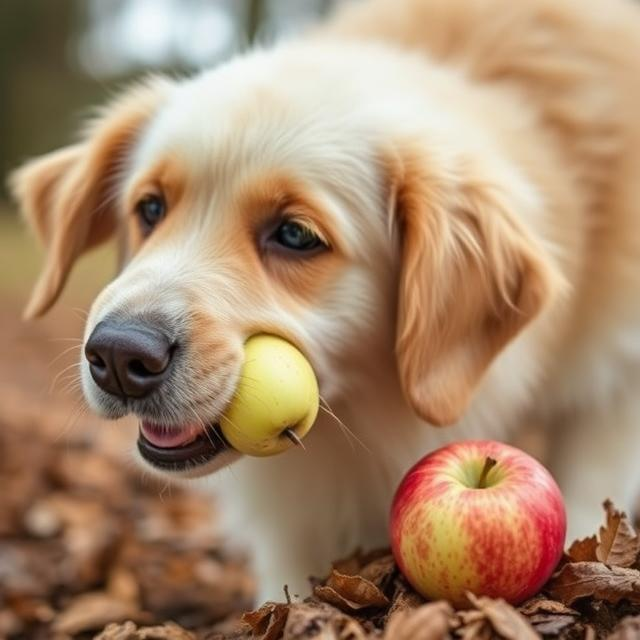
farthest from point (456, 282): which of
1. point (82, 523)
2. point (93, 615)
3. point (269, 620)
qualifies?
point (82, 523)

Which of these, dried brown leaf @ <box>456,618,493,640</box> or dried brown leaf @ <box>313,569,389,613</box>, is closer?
dried brown leaf @ <box>456,618,493,640</box>

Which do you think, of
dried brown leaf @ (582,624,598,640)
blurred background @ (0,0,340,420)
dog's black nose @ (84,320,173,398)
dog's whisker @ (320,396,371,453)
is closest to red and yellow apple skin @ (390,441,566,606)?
dried brown leaf @ (582,624,598,640)

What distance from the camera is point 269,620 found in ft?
5.89

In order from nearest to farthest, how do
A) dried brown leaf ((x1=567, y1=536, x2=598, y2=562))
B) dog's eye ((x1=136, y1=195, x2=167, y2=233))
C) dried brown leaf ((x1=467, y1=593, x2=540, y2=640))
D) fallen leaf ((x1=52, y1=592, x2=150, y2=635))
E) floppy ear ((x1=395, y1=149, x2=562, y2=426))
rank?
1. dried brown leaf ((x1=467, y1=593, x2=540, y2=640))
2. dried brown leaf ((x1=567, y1=536, x2=598, y2=562))
3. floppy ear ((x1=395, y1=149, x2=562, y2=426))
4. dog's eye ((x1=136, y1=195, x2=167, y2=233))
5. fallen leaf ((x1=52, y1=592, x2=150, y2=635))

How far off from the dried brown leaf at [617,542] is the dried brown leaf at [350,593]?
0.40 metres

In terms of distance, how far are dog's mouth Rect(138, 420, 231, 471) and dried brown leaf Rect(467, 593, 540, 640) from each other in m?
0.61

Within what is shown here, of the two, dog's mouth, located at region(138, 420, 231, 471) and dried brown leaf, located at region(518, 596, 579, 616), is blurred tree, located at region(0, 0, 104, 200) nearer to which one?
dog's mouth, located at region(138, 420, 231, 471)

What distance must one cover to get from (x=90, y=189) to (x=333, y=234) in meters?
0.81

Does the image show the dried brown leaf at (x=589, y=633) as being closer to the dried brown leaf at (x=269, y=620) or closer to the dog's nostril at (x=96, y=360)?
the dried brown leaf at (x=269, y=620)

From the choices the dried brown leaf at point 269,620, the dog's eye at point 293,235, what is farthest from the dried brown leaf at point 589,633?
the dog's eye at point 293,235

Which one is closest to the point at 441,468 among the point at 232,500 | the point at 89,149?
the point at 232,500

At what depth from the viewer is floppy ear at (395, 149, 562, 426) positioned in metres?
2.26

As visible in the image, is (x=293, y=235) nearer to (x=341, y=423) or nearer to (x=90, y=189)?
(x=341, y=423)

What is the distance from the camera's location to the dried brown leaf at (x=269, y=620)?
5.76 feet
